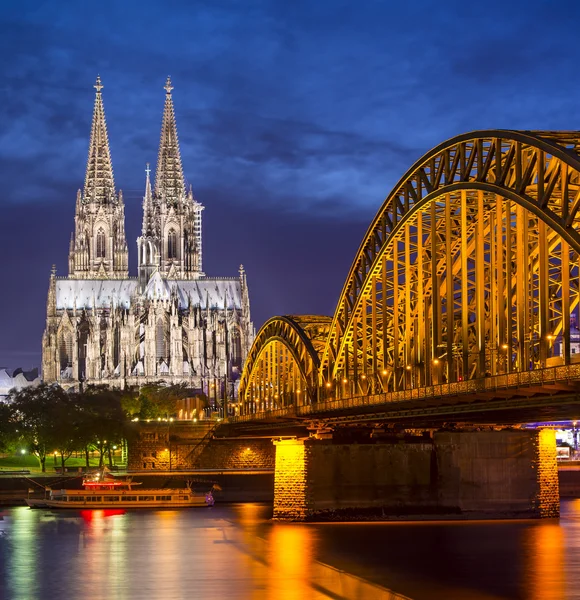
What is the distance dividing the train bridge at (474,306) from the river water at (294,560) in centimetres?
640

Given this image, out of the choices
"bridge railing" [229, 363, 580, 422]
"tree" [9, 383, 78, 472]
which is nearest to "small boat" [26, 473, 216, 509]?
"tree" [9, 383, 78, 472]

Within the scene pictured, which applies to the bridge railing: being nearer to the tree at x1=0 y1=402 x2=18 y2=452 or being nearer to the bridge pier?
the bridge pier

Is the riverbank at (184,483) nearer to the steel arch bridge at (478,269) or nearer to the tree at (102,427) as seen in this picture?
the tree at (102,427)

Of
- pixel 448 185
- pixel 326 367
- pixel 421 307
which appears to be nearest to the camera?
pixel 448 185

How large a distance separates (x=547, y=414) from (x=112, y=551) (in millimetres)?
25286

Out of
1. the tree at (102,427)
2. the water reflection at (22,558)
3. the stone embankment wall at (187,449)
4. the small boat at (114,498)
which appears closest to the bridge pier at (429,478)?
the water reflection at (22,558)

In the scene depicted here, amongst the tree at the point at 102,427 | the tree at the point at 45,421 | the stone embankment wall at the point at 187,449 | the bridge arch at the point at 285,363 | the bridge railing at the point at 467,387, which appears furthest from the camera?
the tree at the point at 102,427

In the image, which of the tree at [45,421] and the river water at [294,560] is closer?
the river water at [294,560]

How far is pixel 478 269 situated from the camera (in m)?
60.0

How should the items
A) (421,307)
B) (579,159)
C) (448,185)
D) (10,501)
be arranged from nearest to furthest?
(579,159), (448,185), (421,307), (10,501)

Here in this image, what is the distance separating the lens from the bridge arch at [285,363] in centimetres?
10425

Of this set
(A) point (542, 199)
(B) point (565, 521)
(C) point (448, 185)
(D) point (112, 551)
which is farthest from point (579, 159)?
(B) point (565, 521)

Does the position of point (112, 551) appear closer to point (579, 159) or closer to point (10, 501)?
point (579, 159)

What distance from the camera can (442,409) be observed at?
6594 cm
